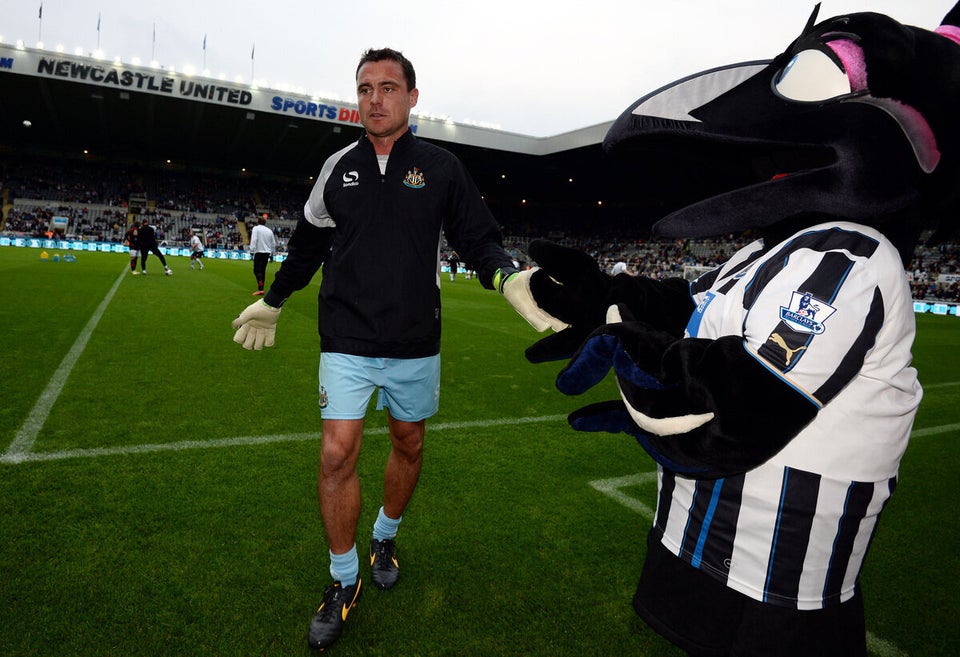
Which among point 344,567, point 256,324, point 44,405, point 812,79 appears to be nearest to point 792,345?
point 812,79

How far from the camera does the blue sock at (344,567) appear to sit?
2166mm

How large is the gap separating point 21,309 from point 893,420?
34.2 ft

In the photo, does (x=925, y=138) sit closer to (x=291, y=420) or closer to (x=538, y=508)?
(x=538, y=508)

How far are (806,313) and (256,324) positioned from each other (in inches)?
96.5

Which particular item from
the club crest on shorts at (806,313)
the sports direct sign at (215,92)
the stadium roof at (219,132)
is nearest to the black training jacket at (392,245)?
the club crest on shorts at (806,313)

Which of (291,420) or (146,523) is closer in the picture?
(146,523)

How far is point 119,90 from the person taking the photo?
26.5 metres

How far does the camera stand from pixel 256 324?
272cm

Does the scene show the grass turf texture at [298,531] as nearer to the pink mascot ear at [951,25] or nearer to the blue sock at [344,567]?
the blue sock at [344,567]

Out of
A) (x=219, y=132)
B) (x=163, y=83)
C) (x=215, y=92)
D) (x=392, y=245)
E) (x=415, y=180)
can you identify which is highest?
(x=215, y=92)

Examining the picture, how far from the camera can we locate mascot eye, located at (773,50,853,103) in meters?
1.06

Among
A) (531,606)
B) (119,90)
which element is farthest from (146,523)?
(119,90)

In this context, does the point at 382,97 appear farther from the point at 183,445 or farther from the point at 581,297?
the point at 183,445

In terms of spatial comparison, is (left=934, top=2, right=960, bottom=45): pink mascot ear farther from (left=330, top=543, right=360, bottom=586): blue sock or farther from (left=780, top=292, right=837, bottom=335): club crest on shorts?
(left=330, top=543, right=360, bottom=586): blue sock
